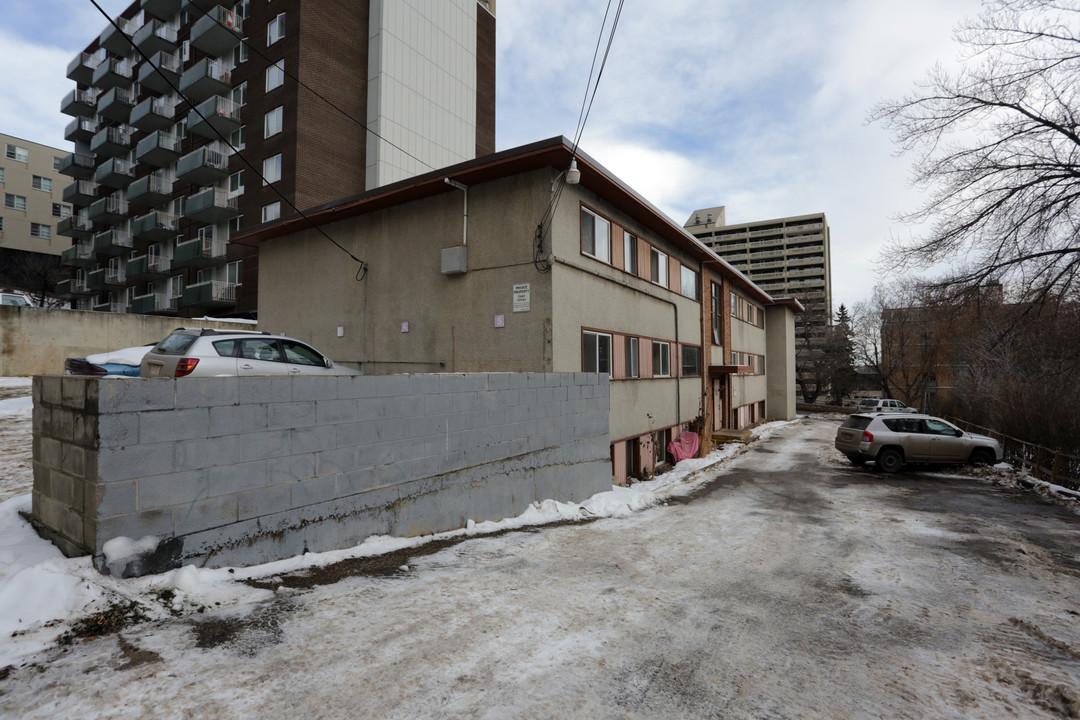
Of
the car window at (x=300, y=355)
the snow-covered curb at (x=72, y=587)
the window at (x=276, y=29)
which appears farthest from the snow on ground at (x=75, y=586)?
the window at (x=276, y=29)

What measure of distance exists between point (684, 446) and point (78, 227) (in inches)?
2121

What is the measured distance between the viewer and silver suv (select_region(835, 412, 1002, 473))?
15.5 meters

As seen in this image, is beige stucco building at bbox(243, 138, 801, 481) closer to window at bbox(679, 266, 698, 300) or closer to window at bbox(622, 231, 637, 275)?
window at bbox(622, 231, 637, 275)

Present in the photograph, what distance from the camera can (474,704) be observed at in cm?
308

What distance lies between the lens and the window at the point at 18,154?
167 feet

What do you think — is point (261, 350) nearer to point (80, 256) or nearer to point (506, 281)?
point (506, 281)

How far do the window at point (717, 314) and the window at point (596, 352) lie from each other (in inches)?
451

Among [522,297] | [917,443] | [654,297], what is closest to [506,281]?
[522,297]

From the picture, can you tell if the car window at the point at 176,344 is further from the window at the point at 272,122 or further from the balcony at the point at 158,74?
the balcony at the point at 158,74

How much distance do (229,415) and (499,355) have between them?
7.17 metres

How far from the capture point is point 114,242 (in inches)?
1519

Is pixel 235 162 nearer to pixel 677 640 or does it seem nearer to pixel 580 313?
pixel 580 313

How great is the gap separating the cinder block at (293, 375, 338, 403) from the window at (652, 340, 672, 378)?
472 inches

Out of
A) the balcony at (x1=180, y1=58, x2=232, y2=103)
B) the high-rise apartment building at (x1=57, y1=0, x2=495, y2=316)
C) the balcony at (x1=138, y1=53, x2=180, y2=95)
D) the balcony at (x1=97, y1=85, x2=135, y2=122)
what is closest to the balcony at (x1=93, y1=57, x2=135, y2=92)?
the high-rise apartment building at (x1=57, y1=0, x2=495, y2=316)
